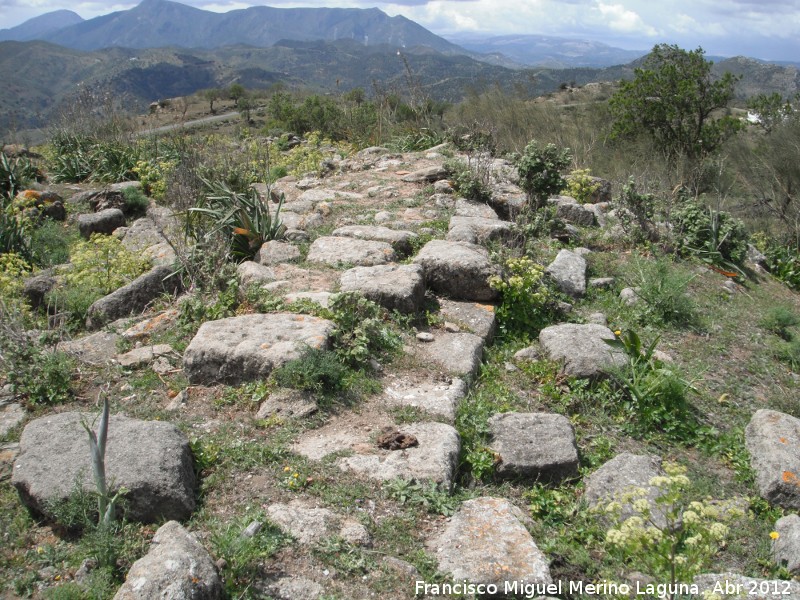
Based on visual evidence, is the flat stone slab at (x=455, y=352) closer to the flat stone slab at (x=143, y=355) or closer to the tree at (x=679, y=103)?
the flat stone slab at (x=143, y=355)

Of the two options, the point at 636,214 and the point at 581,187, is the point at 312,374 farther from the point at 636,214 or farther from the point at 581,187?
the point at 581,187

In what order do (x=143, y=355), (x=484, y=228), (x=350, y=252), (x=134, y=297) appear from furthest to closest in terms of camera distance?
1. (x=484, y=228)
2. (x=350, y=252)
3. (x=134, y=297)
4. (x=143, y=355)

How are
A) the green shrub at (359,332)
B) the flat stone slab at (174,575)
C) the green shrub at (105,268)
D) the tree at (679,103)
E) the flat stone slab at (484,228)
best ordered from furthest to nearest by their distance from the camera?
the tree at (679,103), the flat stone slab at (484,228), the green shrub at (105,268), the green shrub at (359,332), the flat stone slab at (174,575)

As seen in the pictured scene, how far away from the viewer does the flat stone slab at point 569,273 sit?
20.8ft

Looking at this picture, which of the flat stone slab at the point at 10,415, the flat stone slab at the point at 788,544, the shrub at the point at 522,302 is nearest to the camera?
the flat stone slab at the point at 788,544

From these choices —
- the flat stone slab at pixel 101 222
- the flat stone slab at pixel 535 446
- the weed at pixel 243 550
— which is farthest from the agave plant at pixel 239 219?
the weed at pixel 243 550

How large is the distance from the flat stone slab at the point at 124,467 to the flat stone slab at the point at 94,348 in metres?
1.37

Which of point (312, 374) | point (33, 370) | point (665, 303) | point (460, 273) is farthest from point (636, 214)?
point (33, 370)

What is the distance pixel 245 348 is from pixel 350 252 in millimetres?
2213

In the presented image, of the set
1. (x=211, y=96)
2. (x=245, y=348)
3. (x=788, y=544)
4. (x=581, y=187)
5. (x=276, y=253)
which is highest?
(x=211, y=96)

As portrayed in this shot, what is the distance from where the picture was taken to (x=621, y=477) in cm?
364

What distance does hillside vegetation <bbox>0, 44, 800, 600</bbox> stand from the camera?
290cm

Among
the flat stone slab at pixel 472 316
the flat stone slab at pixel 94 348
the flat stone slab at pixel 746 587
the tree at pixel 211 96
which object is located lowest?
the flat stone slab at pixel 746 587

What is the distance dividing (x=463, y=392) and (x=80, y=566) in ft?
8.67
